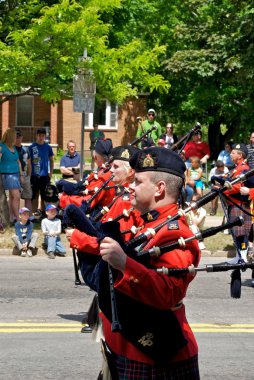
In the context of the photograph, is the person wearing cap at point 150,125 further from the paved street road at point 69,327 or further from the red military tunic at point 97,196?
the red military tunic at point 97,196

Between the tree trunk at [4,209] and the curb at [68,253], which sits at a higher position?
the tree trunk at [4,209]

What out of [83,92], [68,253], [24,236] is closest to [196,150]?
[83,92]

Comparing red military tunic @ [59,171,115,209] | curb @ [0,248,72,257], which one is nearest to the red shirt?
curb @ [0,248,72,257]

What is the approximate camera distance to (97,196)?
863cm

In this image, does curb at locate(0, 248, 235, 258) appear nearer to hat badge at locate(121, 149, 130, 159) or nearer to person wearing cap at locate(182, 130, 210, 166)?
person wearing cap at locate(182, 130, 210, 166)

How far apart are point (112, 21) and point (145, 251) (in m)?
27.0

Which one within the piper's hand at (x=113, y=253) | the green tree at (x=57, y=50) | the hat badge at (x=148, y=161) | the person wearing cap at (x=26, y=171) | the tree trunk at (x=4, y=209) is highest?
the green tree at (x=57, y=50)

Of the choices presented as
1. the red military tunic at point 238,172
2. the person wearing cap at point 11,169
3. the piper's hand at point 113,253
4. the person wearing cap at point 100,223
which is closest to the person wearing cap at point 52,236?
the person wearing cap at point 11,169

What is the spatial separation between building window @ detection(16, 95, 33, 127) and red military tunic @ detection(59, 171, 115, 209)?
111ft

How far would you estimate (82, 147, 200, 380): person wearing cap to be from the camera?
3906 millimetres

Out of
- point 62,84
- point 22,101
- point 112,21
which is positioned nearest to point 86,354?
point 62,84

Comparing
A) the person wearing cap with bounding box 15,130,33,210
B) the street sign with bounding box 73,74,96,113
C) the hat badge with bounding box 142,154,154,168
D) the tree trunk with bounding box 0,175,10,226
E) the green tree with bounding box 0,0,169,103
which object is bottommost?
the tree trunk with bounding box 0,175,10,226

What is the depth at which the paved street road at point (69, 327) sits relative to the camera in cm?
755

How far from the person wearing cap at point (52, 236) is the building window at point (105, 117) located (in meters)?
27.3
